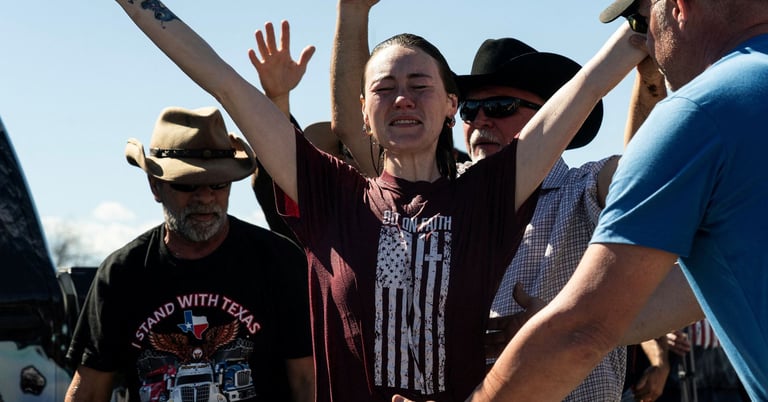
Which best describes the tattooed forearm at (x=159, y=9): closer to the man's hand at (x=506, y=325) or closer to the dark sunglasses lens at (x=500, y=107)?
the dark sunglasses lens at (x=500, y=107)

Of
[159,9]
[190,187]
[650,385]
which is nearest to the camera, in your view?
[159,9]

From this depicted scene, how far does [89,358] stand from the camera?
13.9 feet

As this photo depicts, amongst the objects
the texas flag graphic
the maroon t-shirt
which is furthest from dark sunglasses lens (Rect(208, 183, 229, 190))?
the maroon t-shirt

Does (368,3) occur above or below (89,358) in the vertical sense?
above

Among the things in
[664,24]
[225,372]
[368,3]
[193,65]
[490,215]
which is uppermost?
[368,3]

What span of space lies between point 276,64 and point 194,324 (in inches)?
46.2

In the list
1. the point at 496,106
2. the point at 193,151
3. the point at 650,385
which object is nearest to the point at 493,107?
the point at 496,106

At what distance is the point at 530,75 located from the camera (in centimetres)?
399

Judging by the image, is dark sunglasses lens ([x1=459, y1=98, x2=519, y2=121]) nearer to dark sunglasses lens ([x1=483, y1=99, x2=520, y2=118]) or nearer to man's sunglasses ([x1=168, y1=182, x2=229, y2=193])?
dark sunglasses lens ([x1=483, y1=99, x2=520, y2=118])

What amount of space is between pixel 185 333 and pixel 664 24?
8.72 feet

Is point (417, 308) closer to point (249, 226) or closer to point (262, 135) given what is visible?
point (262, 135)

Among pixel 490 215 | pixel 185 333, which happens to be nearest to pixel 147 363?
pixel 185 333

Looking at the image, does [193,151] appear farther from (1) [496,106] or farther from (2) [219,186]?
(1) [496,106]

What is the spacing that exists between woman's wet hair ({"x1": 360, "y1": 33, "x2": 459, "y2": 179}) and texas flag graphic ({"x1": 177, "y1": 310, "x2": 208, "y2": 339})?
4.54 ft
